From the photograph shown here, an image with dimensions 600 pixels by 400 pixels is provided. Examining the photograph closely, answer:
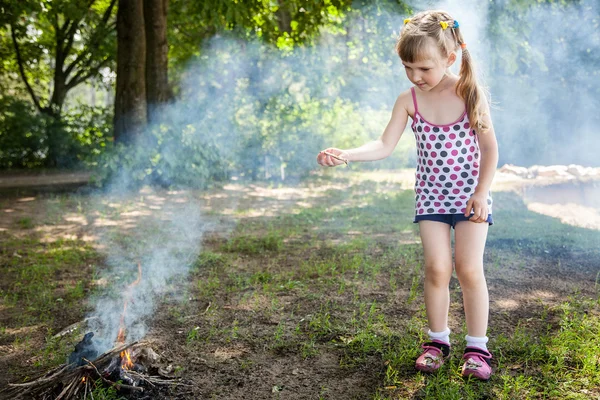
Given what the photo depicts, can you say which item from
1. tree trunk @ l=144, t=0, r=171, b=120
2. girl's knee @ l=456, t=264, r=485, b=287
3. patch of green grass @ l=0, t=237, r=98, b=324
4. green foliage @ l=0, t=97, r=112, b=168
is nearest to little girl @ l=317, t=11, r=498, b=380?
girl's knee @ l=456, t=264, r=485, b=287

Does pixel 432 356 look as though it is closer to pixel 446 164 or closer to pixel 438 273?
pixel 438 273

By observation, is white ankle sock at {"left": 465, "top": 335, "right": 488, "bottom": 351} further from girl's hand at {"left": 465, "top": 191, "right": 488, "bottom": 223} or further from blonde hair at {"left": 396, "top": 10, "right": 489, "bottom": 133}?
blonde hair at {"left": 396, "top": 10, "right": 489, "bottom": 133}

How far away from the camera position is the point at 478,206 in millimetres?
2604

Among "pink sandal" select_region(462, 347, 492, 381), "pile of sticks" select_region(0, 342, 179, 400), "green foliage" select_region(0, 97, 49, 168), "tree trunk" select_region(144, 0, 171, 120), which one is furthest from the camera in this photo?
"green foliage" select_region(0, 97, 49, 168)

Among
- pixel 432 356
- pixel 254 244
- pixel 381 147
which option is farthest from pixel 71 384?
pixel 254 244

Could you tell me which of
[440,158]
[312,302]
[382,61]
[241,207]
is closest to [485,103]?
[440,158]

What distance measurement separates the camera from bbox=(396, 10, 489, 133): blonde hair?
255 centimetres

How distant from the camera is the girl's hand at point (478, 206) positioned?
260cm

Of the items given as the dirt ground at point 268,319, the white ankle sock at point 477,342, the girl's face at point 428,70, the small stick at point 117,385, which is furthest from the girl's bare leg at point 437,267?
the small stick at point 117,385

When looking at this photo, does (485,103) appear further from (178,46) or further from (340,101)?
(178,46)

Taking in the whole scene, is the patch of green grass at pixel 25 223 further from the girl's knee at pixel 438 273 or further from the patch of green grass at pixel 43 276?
the girl's knee at pixel 438 273

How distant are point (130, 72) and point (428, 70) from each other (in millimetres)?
7440

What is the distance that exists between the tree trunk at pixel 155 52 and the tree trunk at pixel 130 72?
400 mm

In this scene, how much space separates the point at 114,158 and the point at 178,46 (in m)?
7.15
